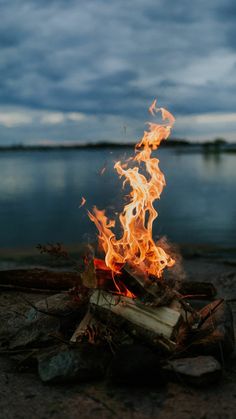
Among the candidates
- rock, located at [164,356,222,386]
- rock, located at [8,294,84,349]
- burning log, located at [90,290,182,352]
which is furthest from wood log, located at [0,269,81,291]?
rock, located at [164,356,222,386]

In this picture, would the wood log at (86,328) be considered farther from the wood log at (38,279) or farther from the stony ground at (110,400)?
the wood log at (38,279)

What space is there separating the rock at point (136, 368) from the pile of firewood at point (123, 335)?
12 mm

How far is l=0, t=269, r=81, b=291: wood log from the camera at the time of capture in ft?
31.2

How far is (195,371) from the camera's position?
6.03 m

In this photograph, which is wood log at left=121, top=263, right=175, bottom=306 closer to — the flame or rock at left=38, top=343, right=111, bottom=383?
the flame

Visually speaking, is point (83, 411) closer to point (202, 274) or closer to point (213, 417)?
point (213, 417)

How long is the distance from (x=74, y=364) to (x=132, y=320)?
38.6 inches

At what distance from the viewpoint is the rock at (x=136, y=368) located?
19.5 ft

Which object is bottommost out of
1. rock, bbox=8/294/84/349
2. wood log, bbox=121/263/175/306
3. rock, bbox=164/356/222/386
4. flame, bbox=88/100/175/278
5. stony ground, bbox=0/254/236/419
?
stony ground, bbox=0/254/236/419

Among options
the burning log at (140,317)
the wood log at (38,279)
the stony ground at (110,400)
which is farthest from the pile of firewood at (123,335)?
the wood log at (38,279)

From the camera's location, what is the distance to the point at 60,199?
41.8 meters

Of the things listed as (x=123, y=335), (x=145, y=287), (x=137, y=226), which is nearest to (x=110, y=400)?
(x=123, y=335)

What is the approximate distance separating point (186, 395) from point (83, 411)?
4.23 feet

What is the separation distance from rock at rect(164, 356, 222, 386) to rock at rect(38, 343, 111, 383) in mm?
892
